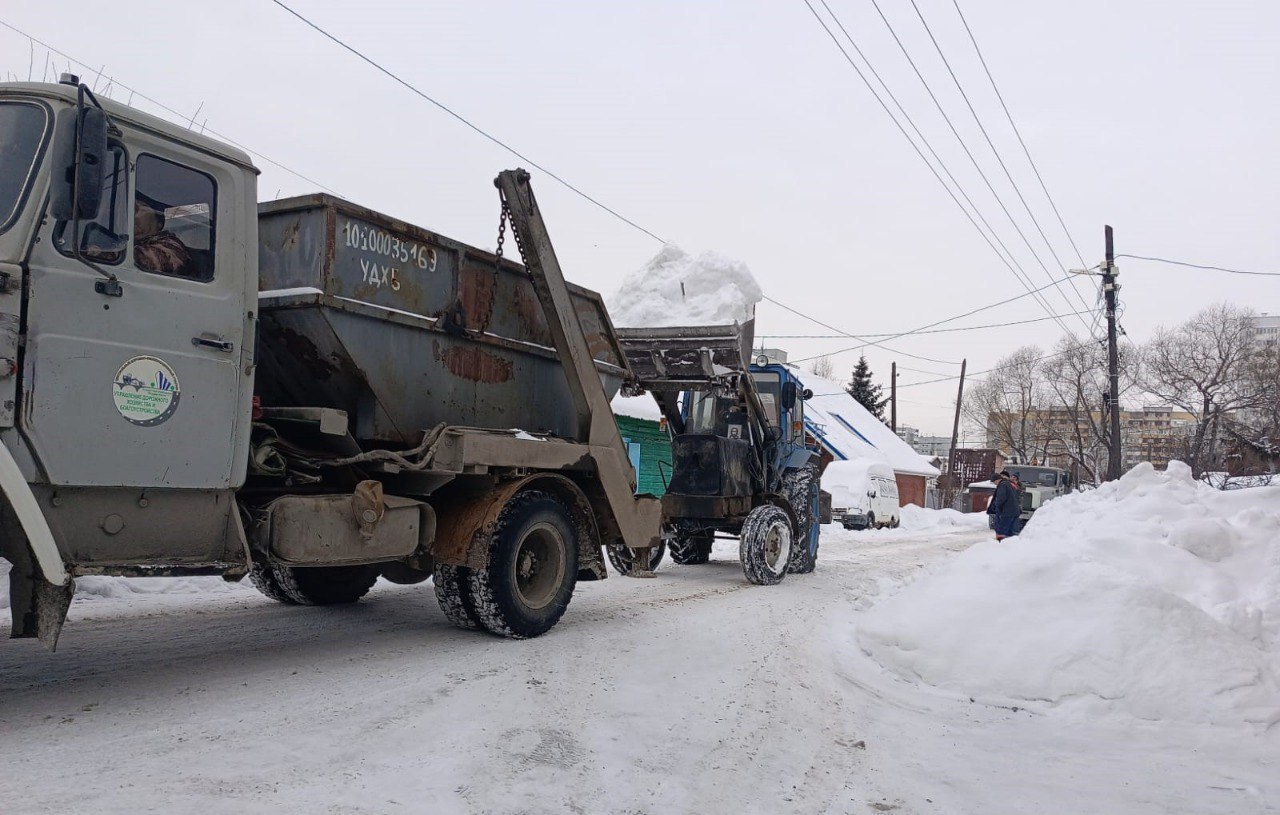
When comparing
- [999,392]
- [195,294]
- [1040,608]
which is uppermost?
[999,392]

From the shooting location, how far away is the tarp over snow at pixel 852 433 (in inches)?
1516

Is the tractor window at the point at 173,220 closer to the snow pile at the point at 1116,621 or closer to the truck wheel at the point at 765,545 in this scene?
the snow pile at the point at 1116,621

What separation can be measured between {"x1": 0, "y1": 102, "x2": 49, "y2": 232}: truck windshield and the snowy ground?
7.99 feet

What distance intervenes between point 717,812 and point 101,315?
363 cm

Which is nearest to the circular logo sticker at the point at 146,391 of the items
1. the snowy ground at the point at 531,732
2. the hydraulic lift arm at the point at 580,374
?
the snowy ground at the point at 531,732

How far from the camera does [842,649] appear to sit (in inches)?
281

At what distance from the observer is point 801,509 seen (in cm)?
1259

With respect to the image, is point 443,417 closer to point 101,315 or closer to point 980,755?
point 101,315

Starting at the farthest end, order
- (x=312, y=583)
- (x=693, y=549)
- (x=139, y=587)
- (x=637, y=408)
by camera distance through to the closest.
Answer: (x=637, y=408)
(x=693, y=549)
(x=139, y=587)
(x=312, y=583)

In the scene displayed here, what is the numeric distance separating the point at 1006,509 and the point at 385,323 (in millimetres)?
13630

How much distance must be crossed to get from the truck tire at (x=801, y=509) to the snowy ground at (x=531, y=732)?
17.0 ft

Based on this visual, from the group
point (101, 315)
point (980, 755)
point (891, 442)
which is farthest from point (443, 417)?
point (891, 442)

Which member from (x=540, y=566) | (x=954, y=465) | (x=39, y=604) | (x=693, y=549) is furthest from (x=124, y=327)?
(x=954, y=465)

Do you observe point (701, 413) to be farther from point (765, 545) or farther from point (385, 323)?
point (385, 323)
